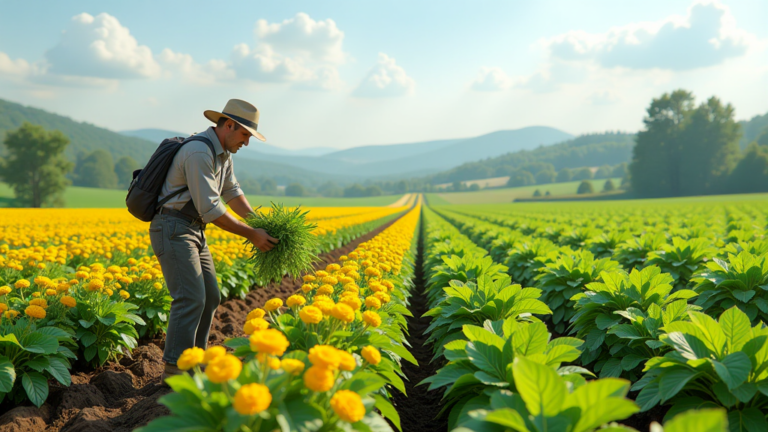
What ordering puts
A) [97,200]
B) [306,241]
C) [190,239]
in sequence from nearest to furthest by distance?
[190,239]
[306,241]
[97,200]

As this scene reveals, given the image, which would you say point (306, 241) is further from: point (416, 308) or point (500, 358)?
point (416, 308)

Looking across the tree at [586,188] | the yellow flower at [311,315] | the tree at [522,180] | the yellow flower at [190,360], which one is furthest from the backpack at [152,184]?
the tree at [522,180]

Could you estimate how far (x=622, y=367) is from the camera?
3.63 m

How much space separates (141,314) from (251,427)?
13.6 feet

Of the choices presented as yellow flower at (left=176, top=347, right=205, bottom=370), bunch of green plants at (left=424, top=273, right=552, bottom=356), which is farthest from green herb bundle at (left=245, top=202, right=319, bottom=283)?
yellow flower at (left=176, top=347, right=205, bottom=370)

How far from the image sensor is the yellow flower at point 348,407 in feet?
5.31

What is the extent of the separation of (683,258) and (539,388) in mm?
5705

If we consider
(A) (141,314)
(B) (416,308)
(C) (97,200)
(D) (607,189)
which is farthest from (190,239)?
(D) (607,189)

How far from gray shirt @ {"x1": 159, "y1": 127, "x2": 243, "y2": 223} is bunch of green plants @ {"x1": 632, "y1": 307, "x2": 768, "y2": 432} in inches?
131

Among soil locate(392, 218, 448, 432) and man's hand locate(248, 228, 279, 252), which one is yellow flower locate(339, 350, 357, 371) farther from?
man's hand locate(248, 228, 279, 252)

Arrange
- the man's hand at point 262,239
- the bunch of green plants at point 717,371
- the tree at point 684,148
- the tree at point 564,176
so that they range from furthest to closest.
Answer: the tree at point 564,176 < the tree at point 684,148 < the man's hand at point 262,239 < the bunch of green plants at point 717,371

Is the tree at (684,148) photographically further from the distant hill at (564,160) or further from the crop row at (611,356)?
the distant hill at (564,160)

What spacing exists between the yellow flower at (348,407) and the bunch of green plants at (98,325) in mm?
3484

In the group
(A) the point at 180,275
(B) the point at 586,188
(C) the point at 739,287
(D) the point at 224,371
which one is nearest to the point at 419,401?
(A) the point at 180,275
